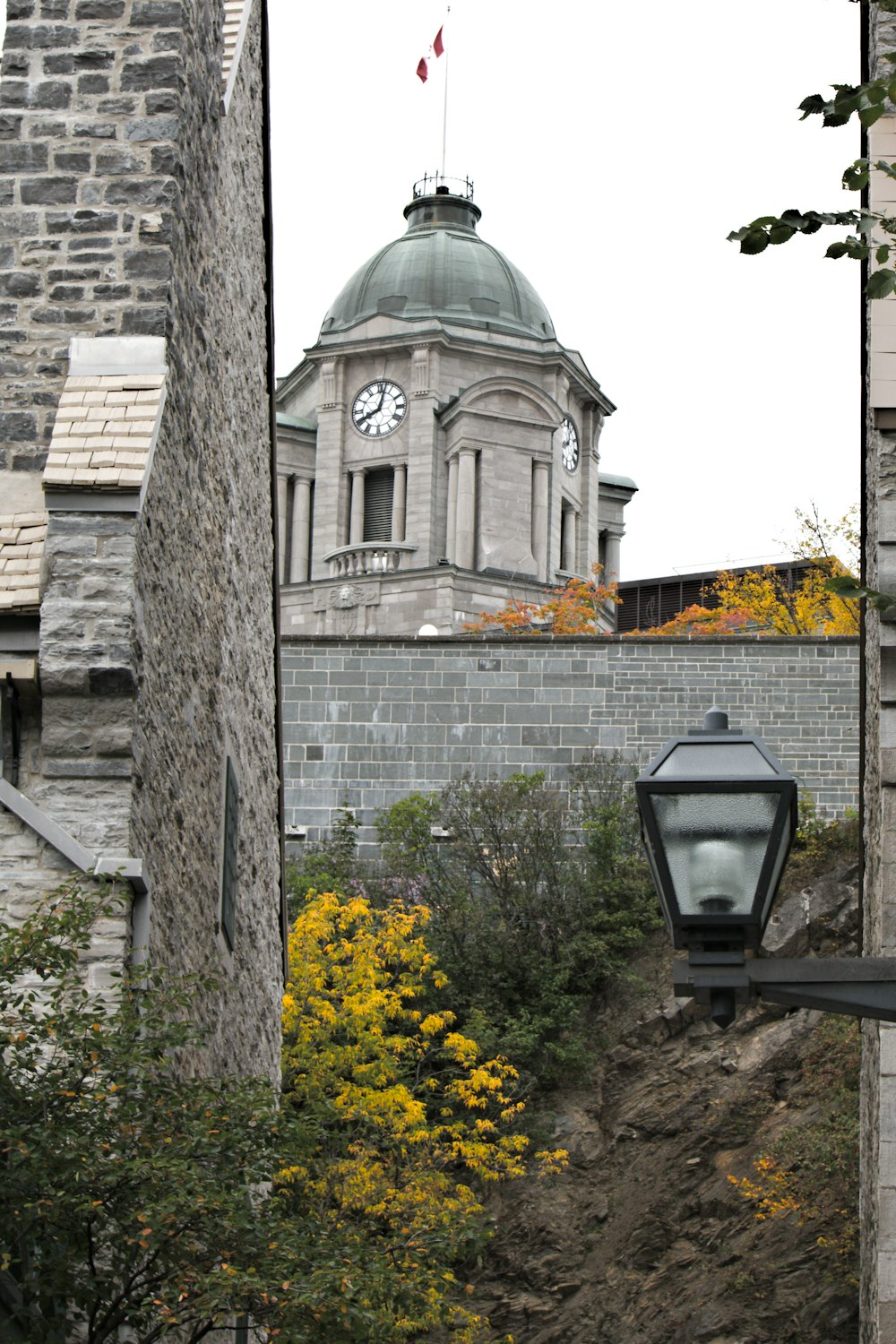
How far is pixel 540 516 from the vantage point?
218 ft

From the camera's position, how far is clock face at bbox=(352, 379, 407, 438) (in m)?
67.5

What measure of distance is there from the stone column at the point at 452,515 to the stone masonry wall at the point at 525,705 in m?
29.4

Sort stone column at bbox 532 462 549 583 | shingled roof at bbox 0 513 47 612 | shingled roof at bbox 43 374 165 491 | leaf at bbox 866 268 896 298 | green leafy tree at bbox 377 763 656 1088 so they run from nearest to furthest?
1. leaf at bbox 866 268 896 298
2. shingled roof at bbox 0 513 47 612
3. shingled roof at bbox 43 374 165 491
4. green leafy tree at bbox 377 763 656 1088
5. stone column at bbox 532 462 549 583

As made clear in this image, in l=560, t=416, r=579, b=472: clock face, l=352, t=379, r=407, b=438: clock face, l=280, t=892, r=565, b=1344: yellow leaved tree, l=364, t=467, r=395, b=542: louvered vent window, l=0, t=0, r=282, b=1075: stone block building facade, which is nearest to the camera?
l=0, t=0, r=282, b=1075: stone block building facade

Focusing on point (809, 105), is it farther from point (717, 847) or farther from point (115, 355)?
point (115, 355)

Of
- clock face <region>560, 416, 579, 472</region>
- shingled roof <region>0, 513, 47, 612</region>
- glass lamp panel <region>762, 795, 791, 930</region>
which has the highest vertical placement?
clock face <region>560, 416, 579, 472</region>

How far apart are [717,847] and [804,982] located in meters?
0.46

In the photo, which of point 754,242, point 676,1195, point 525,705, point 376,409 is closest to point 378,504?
point 376,409

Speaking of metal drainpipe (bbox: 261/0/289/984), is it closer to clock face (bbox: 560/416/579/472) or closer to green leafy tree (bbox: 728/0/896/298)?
green leafy tree (bbox: 728/0/896/298)

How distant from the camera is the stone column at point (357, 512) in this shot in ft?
222

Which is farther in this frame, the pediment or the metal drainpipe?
the pediment

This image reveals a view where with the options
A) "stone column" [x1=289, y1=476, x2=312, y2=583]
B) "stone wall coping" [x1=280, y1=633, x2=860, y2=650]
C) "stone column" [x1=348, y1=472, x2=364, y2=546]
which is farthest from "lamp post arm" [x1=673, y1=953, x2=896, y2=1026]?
"stone column" [x1=289, y1=476, x2=312, y2=583]

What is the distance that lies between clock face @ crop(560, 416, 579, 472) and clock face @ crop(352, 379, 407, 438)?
17.1 feet

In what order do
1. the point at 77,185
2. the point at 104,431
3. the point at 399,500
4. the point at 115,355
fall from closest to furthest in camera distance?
the point at 104,431 < the point at 115,355 < the point at 77,185 < the point at 399,500
